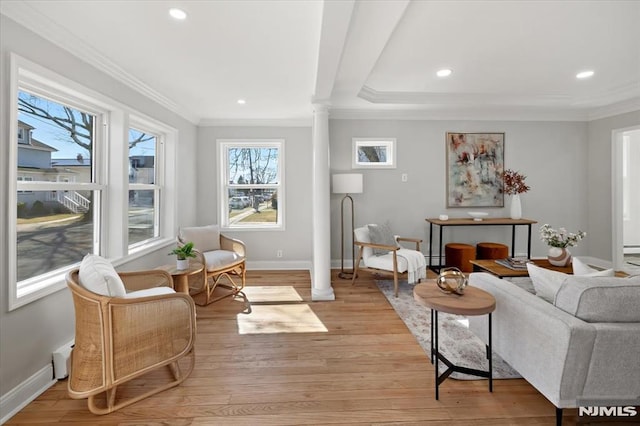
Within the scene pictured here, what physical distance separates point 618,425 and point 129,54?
4219 millimetres

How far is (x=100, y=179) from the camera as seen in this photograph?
2842 mm

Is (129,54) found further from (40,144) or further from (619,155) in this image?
(619,155)

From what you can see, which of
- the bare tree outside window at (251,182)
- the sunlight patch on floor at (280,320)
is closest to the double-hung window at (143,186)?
the bare tree outside window at (251,182)

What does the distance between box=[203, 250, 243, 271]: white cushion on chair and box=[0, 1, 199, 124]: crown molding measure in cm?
197

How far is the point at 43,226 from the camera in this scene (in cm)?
227

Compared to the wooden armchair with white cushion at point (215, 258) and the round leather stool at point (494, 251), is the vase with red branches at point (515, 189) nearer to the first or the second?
the round leather stool at point (494, 251)

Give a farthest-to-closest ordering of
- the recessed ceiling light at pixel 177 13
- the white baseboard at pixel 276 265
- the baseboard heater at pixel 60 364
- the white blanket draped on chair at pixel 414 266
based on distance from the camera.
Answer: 1. the white baseboard at pixel 276 265
2. the white blanket draped on chair at pixel 414 266
3. the baseboard heater at pixel 60 364
4. the recessed ceiling light at pixel 177 13

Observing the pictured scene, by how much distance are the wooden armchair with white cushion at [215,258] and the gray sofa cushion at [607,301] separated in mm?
3110

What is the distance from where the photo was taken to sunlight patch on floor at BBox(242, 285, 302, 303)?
350 centimetres

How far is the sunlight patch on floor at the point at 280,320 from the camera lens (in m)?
2.75

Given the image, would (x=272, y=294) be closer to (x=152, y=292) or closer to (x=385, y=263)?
(x=385, y=263)

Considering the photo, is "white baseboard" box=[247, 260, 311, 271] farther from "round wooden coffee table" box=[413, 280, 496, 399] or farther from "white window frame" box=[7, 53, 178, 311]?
"round wooden coffee table" box=[413, 280, 496, 399]

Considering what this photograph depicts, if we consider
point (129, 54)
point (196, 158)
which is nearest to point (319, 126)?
point (129, 54)
